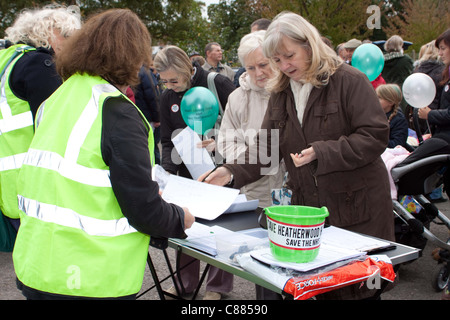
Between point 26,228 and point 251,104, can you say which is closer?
point 26,228

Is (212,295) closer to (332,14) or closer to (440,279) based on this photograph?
(440,279)

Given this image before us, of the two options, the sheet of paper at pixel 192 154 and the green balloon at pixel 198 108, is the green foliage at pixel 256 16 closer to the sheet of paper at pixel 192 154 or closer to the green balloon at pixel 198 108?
the green balloon at pixel 198 108

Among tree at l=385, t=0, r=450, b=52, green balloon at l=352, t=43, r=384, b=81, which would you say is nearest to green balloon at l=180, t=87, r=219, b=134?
green balloon at l=352, t=43, r=384, b=81

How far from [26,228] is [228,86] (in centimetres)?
Answer: 233

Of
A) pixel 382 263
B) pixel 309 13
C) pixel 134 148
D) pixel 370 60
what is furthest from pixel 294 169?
pixel 309 13

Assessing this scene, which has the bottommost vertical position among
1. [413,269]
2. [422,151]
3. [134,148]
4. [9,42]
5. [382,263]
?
[413,269]

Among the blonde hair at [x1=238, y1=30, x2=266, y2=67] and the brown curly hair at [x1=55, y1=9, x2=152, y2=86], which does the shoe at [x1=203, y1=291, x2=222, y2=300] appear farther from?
the brown curly hair at [x1=55, y1=9, x2=152, y2=86]

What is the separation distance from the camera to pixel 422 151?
3352 mm

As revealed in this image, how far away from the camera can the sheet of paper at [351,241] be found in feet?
5.43

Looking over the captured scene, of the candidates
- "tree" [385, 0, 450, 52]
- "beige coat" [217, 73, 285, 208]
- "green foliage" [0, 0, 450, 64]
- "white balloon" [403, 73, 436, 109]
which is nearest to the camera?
"beige coat" [217, 73, 285, 208]

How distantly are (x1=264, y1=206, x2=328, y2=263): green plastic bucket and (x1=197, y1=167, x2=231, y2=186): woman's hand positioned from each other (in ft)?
2.54

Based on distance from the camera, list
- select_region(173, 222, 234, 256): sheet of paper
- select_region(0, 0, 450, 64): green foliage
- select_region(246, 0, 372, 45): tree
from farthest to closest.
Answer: select_region(246, 0, 372, 45): tree, select_region(0, 0, 450, 64): green foliage, select_region(173, 222, 234, 256): sheet of paper

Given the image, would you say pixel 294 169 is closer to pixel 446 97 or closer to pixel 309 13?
pixel 446 97

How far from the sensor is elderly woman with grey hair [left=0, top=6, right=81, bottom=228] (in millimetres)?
2457
